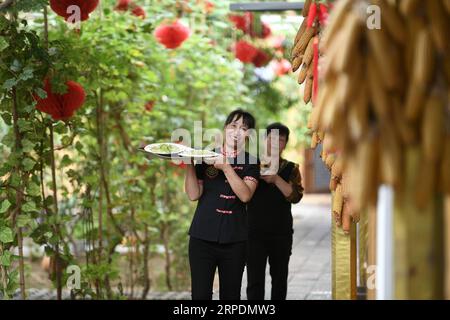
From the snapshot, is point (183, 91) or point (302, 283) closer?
point (302, 283)

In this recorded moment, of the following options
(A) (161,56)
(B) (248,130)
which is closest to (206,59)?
(A) (161,56)

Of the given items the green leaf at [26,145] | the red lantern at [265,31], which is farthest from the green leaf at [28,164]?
the red lantern at [265,31]

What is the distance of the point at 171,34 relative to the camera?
24.9ft

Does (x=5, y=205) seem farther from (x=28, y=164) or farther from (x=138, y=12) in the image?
(x=138, y=12)

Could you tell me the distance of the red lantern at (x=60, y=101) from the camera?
5512 millimetres

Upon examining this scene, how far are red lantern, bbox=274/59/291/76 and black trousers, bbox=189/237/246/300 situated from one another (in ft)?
23.3

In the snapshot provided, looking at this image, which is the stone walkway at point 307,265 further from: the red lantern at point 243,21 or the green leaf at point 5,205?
the green leaf at point 5,205

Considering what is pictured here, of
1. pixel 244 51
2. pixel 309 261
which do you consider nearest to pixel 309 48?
pixel 244 51

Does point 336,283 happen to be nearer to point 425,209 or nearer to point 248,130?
point 248,130

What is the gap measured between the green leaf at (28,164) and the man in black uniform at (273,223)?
1673 mm

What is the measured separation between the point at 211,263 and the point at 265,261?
1.38 m
